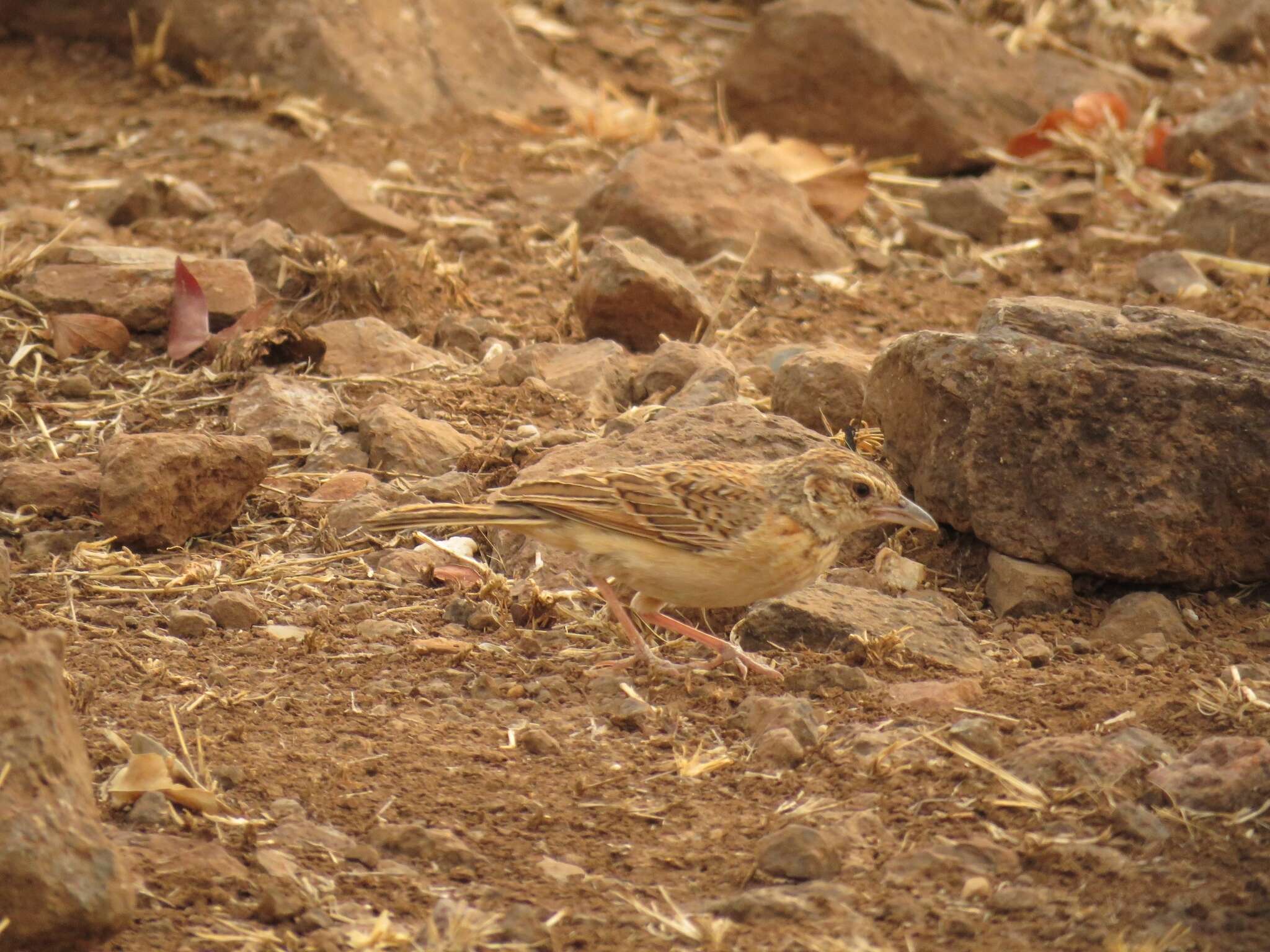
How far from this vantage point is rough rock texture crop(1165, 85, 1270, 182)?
10.9 meters

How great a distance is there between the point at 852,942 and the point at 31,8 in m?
10.5

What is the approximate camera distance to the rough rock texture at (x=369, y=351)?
7.53 m

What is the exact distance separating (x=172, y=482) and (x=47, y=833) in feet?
8.76

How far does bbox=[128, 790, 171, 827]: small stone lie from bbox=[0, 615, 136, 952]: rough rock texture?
0.45m

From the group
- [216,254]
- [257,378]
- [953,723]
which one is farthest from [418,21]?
[953,723]

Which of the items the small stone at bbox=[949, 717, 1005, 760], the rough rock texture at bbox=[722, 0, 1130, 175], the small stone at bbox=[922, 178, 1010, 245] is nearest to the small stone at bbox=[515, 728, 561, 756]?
the small stone at bbox=[949, 717, 1005, 760]

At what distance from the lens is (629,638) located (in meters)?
5.45

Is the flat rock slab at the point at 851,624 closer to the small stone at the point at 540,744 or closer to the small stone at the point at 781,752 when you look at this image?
the small stone at the point at 781,752

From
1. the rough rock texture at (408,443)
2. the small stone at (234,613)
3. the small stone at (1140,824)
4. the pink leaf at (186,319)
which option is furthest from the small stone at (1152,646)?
the pink leaf at (186,319)

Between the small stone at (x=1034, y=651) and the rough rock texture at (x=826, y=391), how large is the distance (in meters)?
1.63

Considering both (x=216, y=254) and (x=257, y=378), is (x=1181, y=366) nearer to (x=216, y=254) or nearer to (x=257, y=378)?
(x=257, y=378)

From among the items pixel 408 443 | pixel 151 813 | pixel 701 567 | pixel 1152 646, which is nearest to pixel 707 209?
pixel 408 443

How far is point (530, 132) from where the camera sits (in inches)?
456

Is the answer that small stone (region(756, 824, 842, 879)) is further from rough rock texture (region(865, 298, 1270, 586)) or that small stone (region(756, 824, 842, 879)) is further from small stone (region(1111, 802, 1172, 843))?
rough rock texture (region(865, 298, 1270, 586))
